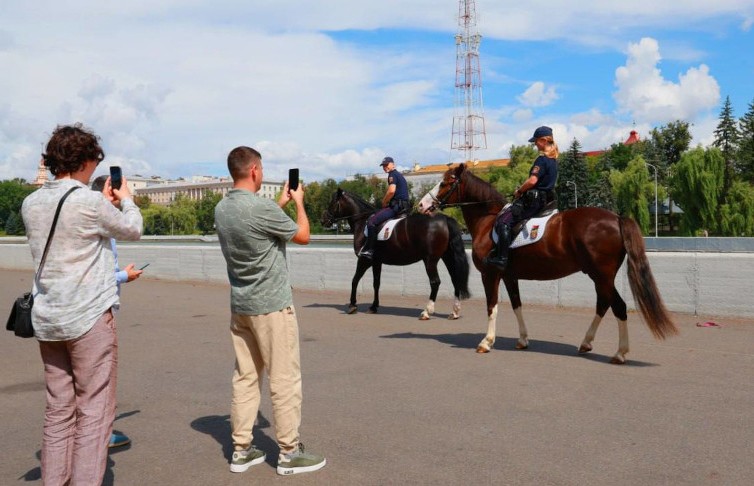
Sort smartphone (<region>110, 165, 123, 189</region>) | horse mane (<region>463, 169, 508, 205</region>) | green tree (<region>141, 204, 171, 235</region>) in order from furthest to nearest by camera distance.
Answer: green tree (<region>141, 204, 171, 235</region>) → horse mane (<region>463, 169, 508, 205</region>) → smartphone (<region>110, 165, 123, 189</region>)

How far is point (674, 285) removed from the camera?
11727mm

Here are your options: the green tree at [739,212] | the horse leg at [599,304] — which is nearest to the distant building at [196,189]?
the green tree at [739,212]

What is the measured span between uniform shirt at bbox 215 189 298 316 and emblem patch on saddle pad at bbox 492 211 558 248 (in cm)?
497

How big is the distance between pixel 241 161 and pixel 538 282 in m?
9.68

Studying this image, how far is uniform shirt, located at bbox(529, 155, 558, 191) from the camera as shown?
8672 mm

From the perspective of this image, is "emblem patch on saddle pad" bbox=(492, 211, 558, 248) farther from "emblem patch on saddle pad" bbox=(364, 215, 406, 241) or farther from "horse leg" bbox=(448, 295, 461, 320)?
"emblem patch on saddle pad" bbox=(364, 215, 406, 241)

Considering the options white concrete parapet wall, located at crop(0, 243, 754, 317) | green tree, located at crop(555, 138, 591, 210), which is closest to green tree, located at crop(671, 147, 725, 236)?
green tree, located at crop(555, 138, 591, 210)

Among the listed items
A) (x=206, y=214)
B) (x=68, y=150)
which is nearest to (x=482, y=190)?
(x=68, y=150)

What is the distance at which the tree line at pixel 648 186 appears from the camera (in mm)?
59562

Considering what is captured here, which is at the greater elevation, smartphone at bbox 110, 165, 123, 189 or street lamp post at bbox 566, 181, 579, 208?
street lamp post at bbox 566, 181, 579, 208

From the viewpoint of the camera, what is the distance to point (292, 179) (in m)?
4.73

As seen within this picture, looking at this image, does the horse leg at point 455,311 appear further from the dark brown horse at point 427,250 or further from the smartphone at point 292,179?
the smartphone at point 292,179

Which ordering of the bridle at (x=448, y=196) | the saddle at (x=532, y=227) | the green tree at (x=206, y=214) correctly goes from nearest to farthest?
the saddle at (x=532, y=227) → the bridle at (x=448, y=196) → the green tree at (x=206, y=214)

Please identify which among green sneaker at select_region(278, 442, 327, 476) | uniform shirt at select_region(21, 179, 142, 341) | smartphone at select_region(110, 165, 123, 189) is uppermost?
smartphone at select_region(110, 165, 123, 189)
